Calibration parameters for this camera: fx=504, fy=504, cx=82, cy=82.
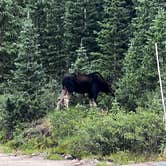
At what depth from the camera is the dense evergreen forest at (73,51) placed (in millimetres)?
19047

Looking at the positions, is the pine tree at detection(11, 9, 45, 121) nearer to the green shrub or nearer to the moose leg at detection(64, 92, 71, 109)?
the moose leg at detection(64, 92, 71, 109)

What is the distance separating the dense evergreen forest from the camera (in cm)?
1905

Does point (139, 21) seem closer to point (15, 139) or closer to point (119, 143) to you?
point (15, 139)

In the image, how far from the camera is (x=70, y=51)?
87.6 feet

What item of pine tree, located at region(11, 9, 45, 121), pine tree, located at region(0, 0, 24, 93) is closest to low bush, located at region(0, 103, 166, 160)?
pine tree, located at region(11, 9, 45, 121)

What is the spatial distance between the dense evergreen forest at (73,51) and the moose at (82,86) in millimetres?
779

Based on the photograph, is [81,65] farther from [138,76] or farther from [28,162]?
[28,162]

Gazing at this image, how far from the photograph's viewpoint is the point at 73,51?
2680cm

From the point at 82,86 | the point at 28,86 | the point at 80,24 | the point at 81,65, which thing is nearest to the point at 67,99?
the point at 82,86

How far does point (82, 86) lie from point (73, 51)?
311 inches

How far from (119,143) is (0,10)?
382 inches

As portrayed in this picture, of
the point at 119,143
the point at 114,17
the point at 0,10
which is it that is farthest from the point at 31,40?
the point at 119,143

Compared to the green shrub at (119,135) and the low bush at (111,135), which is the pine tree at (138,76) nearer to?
the low bush at (111,135)

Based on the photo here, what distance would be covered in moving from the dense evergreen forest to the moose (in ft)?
2.56
